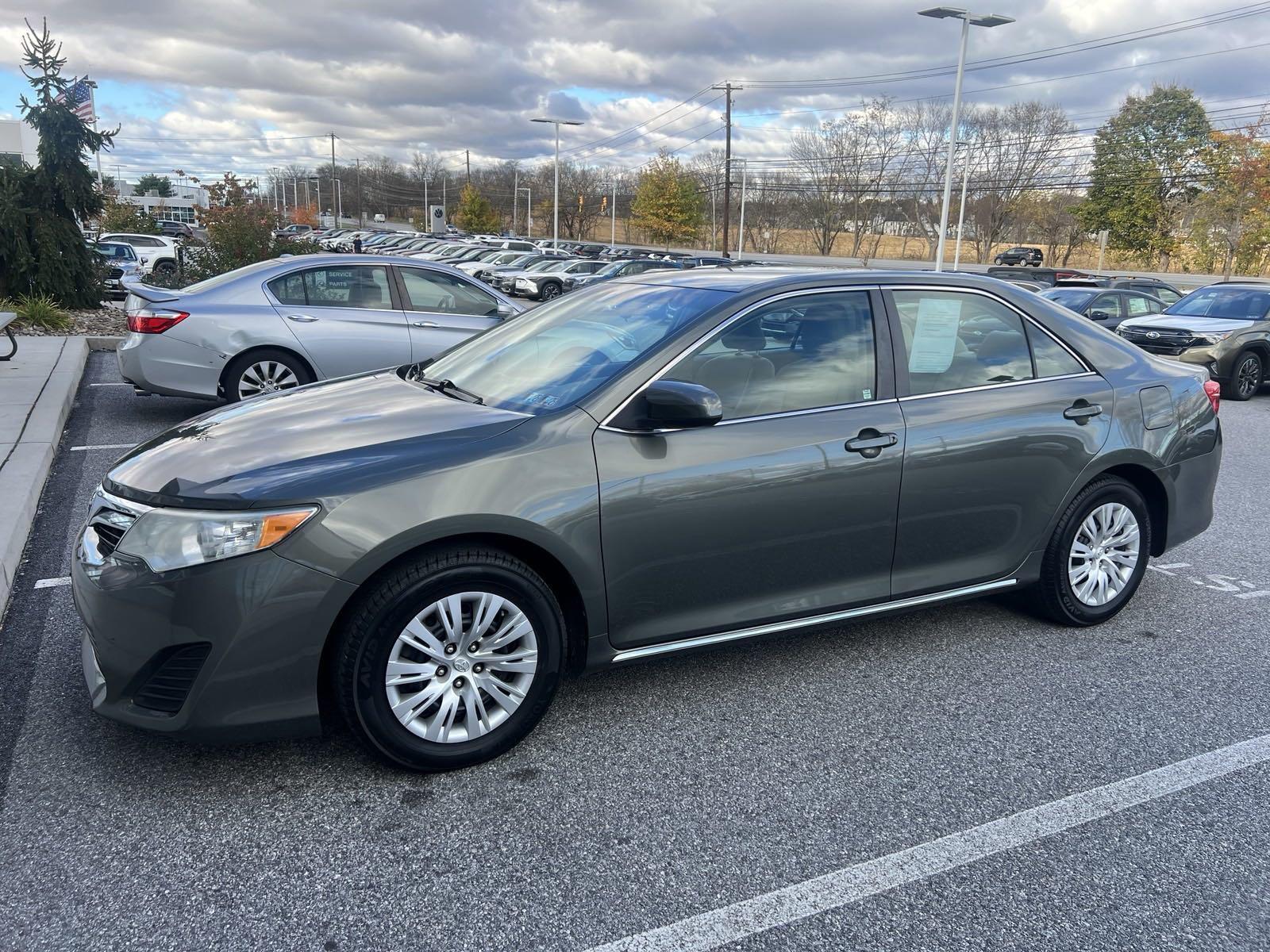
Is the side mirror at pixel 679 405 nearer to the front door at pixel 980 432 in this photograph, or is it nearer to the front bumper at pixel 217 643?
the front door at pixel 980 432

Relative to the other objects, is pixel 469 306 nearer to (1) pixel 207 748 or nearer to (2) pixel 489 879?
(1) pixel 207 748

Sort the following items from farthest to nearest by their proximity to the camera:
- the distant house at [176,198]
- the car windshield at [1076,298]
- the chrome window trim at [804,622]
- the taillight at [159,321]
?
1. the distant house at [176,198]
2. the car windshield at [1076,298]
3. the taillight at [159,321]
4. the chrome window trim at [804,622]

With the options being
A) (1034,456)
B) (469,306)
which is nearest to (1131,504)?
(1034,456)

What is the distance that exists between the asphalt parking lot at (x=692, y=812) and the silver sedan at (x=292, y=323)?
13.7ft

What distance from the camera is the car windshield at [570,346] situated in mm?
3574

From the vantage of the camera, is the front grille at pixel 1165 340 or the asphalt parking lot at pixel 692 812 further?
the front grille at pixel 1165 340

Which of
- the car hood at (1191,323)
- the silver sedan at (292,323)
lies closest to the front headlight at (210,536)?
the silver sedan at (292,323)

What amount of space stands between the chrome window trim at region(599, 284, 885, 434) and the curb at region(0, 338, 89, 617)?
306cm

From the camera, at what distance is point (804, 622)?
3.75 m

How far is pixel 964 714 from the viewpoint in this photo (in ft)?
12.1

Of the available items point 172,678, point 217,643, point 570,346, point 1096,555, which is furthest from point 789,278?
point 172,678

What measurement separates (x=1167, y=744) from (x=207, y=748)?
133 inches

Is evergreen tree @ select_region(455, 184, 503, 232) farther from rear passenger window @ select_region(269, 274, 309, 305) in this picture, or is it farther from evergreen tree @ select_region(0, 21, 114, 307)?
rear passenger window @ select_region(269, 274, 309, 305)

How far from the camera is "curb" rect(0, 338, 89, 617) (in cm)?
486
